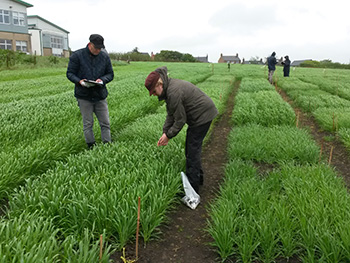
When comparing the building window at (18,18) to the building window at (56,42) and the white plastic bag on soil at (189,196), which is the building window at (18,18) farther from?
the white plastic bag on soil at (189,196)

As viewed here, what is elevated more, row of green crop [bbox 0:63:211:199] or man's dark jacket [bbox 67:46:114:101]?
man's dark jacket [bbox 67:46:114:101]

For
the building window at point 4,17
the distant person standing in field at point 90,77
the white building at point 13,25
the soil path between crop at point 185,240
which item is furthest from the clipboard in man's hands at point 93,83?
the building window at point 4,17

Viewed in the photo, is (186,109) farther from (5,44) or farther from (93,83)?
(5,44)

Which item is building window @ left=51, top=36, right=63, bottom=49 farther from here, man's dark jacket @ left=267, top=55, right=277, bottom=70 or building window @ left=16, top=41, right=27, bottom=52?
man's dark jacket @ left=267, top=55, right=277, bottom=70

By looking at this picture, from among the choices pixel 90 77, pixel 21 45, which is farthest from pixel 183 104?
pixel 21 45

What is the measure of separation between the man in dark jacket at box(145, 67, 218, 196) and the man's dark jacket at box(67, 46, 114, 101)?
1732 mm

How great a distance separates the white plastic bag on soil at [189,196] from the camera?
3631mm

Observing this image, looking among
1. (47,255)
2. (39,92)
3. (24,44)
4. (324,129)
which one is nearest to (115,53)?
(24,44)

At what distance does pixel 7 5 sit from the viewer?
32.5 meters

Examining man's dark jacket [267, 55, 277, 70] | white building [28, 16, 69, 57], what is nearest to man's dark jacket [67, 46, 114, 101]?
man's dark jacket [267, 55, 277, 70]

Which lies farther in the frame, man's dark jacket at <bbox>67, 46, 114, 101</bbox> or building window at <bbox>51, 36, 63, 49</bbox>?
building window at <bbox>51, 36, 63, 49</bbox>

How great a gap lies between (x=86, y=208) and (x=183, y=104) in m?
1.68

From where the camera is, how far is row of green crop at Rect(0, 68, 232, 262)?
2.30 m

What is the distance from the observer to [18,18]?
112 ft
